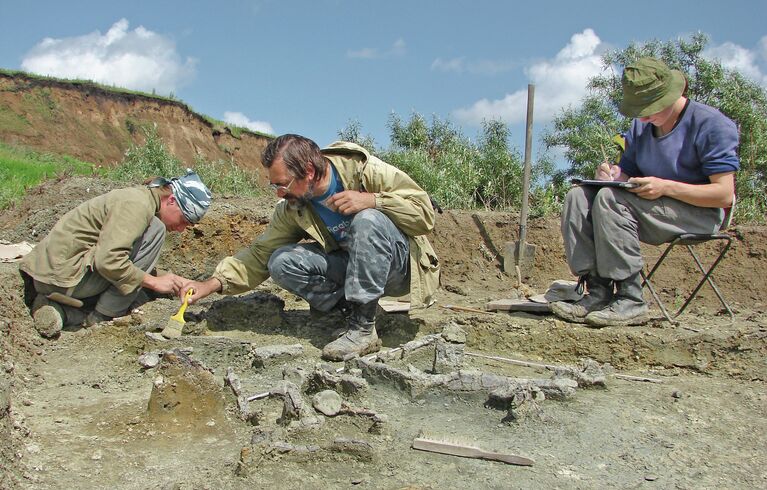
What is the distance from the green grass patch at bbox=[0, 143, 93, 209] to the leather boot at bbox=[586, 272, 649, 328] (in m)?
6.85

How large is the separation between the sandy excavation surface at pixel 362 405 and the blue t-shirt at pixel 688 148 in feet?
3.31

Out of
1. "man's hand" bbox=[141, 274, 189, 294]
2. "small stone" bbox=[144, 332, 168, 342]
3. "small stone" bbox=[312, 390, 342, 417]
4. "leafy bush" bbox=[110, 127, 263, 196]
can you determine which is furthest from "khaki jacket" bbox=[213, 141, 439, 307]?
"leafy bush" bbox=[110, 127, 263, 196]

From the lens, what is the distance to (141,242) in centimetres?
438

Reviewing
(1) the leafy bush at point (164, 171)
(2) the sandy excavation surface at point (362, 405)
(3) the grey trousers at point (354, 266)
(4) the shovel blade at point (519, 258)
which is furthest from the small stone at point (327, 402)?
(1) the leafy bush at point (164, 171)

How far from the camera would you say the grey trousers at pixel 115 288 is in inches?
168

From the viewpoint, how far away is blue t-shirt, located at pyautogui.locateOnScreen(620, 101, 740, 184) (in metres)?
3.95

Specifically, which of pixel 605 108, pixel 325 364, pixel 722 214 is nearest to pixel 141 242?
pixel 325 364

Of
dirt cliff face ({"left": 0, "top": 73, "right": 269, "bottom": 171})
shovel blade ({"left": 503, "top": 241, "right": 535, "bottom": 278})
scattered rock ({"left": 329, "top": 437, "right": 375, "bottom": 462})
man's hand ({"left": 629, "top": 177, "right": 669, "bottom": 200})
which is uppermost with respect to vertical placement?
dirt cliff face ({"left": 0, "top": 73, "right": 269, "bottom": 171})

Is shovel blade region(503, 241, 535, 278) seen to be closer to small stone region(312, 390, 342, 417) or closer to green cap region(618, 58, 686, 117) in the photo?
green cap region(618, 58, 686, 117)

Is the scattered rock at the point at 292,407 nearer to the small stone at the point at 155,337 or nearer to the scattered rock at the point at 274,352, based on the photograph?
the scattered rock at the point at 274,352

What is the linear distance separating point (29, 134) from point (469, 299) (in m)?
25.4

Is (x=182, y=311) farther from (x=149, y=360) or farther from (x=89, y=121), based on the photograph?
(x=89, y=121)

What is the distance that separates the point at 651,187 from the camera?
4027mm

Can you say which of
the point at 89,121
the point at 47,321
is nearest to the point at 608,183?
the point at 47,321
